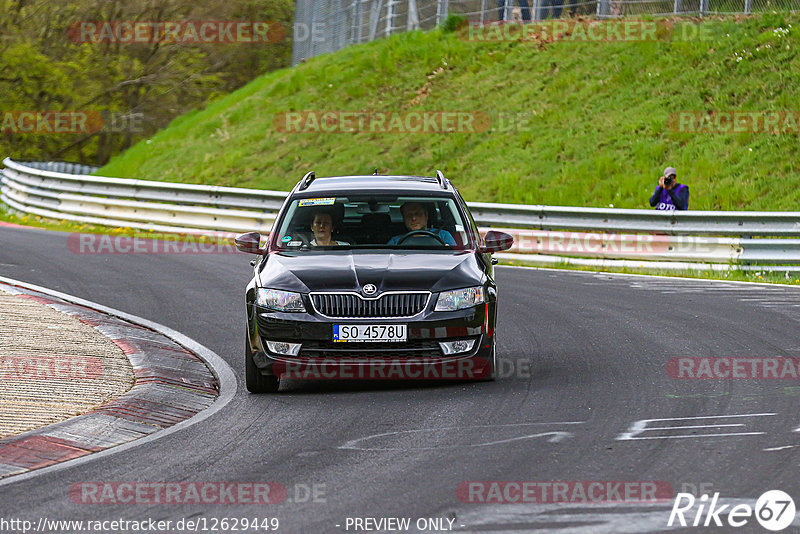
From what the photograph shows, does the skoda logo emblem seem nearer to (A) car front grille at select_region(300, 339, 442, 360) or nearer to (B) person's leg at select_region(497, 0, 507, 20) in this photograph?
(A) car front grille at select_region(300, 339, 442, 360)

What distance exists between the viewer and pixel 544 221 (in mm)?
20219

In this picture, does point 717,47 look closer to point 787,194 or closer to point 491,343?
point 787,194

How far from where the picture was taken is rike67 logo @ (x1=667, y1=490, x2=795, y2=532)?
543cm

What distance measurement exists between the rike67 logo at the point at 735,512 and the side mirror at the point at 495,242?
4.08 meters

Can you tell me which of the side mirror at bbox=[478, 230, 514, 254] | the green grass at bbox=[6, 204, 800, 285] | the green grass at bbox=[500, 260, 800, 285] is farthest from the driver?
the green grass at bbox=[6, 204, 800, 285]

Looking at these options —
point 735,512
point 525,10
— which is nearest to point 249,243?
point 735,512

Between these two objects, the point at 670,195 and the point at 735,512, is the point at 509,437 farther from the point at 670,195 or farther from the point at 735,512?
the point at 670,195

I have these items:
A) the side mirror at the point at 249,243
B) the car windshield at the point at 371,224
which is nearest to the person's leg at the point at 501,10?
the car windshield at the point at 371,224

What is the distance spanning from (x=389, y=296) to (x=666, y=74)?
2049cm

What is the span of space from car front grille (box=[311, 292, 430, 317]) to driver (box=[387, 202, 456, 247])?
3.62ft

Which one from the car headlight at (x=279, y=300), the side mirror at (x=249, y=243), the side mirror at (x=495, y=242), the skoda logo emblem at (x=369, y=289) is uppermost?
the side mirror at (x=495, y=242)

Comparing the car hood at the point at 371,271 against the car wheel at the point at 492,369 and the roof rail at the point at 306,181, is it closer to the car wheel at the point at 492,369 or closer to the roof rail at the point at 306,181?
the car wheel at the point at 492,369

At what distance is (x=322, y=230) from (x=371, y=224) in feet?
1.32

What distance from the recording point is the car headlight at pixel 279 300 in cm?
876
